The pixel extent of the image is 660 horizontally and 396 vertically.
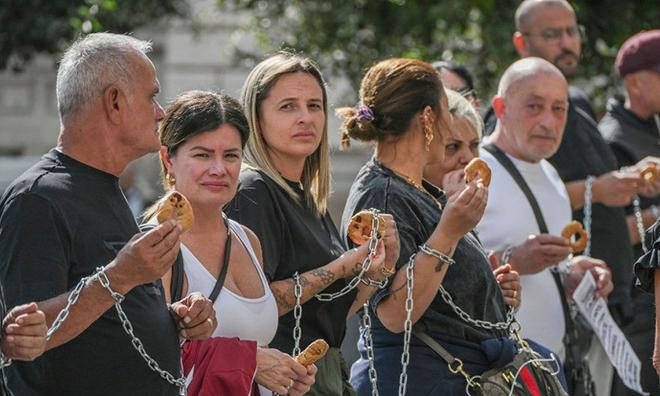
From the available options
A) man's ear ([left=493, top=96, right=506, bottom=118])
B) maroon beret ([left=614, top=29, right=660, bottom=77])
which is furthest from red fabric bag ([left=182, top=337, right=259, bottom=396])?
maroon beret ([left=614, top=29, right=660, bottom=77])

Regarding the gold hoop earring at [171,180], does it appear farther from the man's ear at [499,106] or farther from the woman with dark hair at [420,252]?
the man's ear at [499,106]

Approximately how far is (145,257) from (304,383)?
1057mm

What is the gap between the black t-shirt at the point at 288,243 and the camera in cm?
518

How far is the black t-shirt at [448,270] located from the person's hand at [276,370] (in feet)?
2.58

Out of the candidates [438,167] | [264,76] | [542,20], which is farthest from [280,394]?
[542,20]

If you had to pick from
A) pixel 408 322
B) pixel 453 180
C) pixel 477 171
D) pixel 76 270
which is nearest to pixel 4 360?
pixel 76 270

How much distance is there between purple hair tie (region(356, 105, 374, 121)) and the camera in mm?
5637

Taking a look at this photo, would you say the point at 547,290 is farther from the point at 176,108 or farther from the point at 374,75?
the point at 176,108

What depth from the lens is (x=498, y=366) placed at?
5484 mm

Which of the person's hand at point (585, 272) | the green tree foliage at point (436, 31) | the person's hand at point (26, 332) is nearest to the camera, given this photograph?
the person's hand at point (26, 332)

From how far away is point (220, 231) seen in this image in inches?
195

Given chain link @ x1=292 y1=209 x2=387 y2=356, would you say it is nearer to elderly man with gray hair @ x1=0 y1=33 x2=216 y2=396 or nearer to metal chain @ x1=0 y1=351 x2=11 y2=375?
elderly man with gray hair @ x1=0 y1=33 x2=216 y2=396

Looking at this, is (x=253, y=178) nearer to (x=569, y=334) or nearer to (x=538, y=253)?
(x=538, y=253)

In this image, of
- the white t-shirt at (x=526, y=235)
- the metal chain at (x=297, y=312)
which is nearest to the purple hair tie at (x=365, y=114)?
the metal chain at (x=297, y=312)
